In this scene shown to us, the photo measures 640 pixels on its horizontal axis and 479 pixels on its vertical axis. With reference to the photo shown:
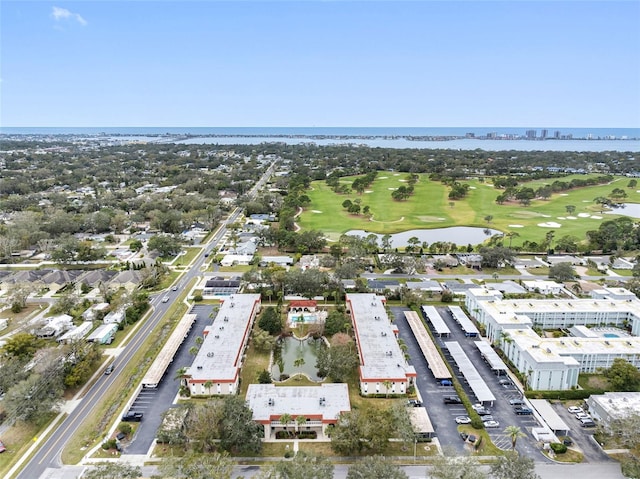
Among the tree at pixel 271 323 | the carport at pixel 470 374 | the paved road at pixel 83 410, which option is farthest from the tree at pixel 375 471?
the tree at pixel 271 323

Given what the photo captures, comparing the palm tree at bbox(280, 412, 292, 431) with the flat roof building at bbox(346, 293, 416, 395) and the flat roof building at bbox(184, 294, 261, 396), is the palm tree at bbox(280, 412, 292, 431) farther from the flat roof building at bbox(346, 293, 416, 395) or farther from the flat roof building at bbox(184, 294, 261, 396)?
the flat roof building at bbox(346, 293, 416, 395)

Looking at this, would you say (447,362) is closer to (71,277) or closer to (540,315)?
(540,315)

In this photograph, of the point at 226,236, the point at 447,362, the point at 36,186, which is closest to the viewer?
Result: the point at 447,362

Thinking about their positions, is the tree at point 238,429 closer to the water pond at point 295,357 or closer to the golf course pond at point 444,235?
the water pond at point 295,357

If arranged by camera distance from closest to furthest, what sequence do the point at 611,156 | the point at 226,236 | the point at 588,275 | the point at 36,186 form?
the point at 588,275, the point at 226,236, the point at 36,186, the point at 611,156

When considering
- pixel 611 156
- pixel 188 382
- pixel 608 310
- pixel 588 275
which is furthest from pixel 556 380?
pixel 611 156

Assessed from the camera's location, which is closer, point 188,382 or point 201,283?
point 188,382

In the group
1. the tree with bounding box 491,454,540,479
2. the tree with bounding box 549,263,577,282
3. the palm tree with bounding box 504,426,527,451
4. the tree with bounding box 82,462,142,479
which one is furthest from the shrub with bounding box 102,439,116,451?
the tree with bounding box 549,263,577,282

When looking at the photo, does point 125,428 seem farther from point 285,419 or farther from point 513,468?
point 513,468
